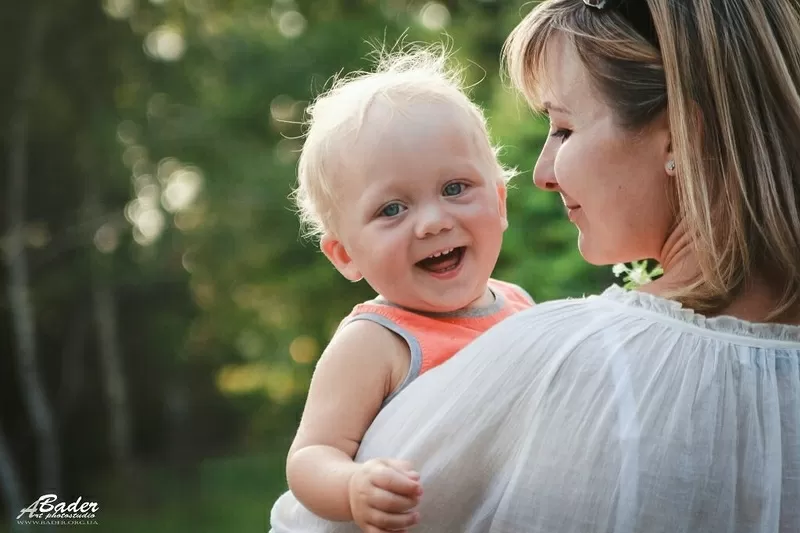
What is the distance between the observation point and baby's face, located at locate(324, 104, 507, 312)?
154 cm

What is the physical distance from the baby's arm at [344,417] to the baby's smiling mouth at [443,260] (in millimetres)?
136

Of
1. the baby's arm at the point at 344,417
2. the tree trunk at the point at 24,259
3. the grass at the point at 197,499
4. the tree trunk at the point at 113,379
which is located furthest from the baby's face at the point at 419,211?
the tree trunk at the point at 113,379

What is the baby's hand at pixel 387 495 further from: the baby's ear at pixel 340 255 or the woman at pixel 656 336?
the baby's ear at pixel 340 255

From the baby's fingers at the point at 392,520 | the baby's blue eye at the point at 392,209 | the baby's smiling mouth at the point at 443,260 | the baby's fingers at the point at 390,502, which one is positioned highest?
the baby's blue eye at the point at 392,209

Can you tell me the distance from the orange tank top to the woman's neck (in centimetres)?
29

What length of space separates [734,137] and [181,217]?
1061 centimetres

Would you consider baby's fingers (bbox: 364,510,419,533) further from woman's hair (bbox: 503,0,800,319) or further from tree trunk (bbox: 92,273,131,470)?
tree trunk (bbox: 92,273,131,470)

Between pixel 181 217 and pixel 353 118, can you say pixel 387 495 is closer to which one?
pixel 353 118

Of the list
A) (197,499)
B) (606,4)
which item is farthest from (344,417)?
(197,499)

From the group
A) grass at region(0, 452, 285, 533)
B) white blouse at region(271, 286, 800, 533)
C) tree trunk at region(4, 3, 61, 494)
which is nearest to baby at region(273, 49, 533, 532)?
white blouse at region(271, 286, 800, 533)

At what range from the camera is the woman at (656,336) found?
3.92ft

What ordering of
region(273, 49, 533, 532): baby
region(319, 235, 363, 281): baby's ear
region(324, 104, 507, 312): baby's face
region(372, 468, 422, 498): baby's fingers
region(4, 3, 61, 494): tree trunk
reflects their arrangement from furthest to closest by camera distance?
1. region(4, 3, 61, 494): tree trunk
2. region(319, 235, 363, 281): baby's ear
3. region(324, 104, 507, 312): baby's face
4. region(273, 49, 533, 532): baby
5. region(372, 468, 422, 498): baby's fingers

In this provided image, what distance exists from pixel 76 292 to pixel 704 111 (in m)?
11.8

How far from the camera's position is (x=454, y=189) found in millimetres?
1592
